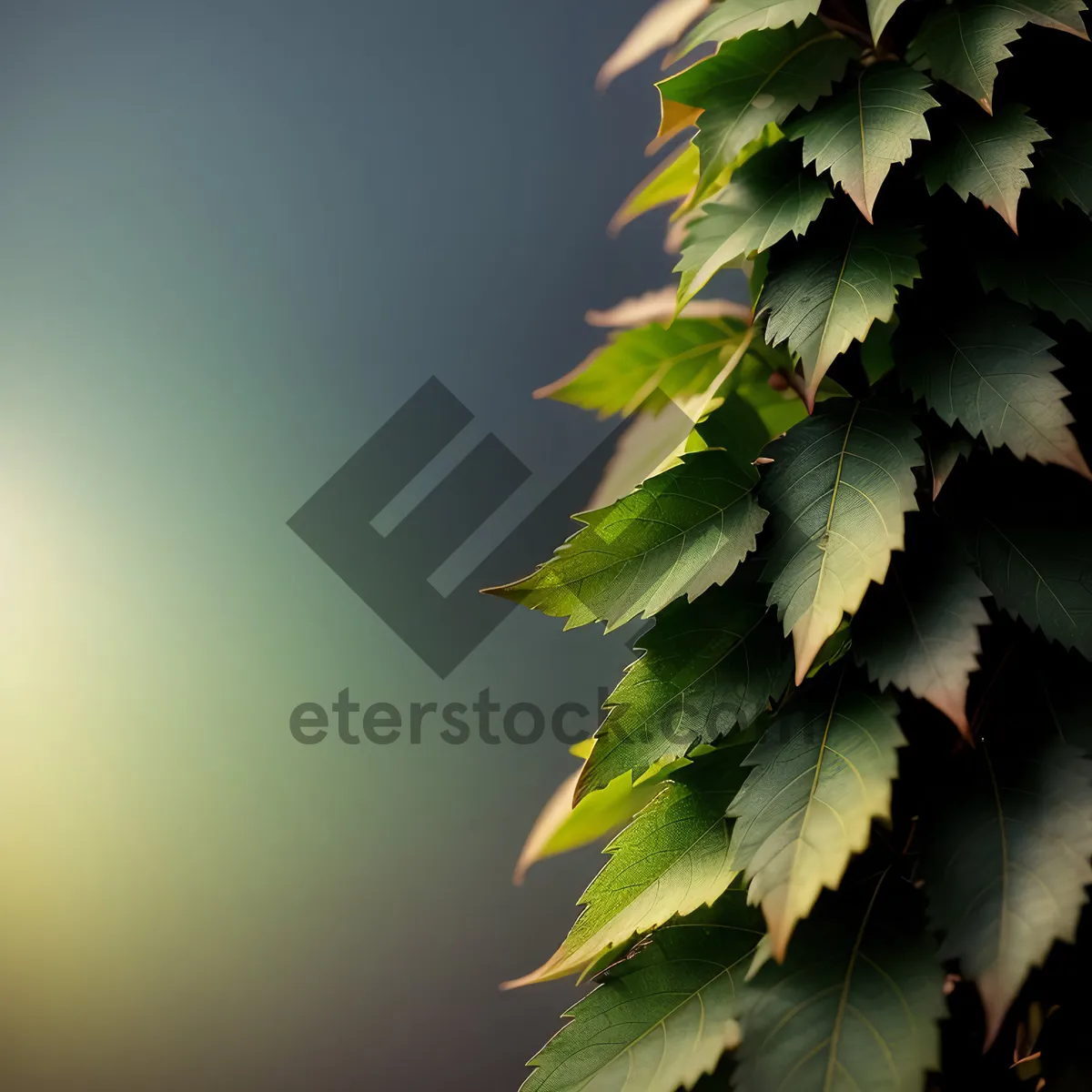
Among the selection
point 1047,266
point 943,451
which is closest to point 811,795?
point 943,451

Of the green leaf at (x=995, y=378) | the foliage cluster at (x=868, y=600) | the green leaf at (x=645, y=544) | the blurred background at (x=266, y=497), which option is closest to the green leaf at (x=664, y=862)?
the foliage cluster at (x=868, y=600)

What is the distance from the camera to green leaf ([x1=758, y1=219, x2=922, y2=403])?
42cm

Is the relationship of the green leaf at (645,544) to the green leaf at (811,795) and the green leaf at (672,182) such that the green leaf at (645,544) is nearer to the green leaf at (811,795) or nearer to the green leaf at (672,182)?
the green leaf at (811,795)

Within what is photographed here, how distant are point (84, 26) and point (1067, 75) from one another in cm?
124

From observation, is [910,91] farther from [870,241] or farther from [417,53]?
[417,53]

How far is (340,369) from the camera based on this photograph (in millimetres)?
1123

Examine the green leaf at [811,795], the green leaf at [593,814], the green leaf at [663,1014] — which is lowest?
the green leaf at [663,1014]

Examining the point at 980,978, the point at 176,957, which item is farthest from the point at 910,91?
the point at 176,957

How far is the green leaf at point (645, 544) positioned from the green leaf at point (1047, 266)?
0.16m

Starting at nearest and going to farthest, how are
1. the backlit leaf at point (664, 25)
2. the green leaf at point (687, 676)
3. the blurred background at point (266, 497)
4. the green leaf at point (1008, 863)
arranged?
the green leaf at point (1008, 863), the green leaf at point (687, 676), the backlit leaf at point (664, 25), the blurred background at point (266, 497)

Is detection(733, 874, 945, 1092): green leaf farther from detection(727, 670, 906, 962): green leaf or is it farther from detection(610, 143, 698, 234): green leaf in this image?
detection(610, 143, 698, 234): green leaf

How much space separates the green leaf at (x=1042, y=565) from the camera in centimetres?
40

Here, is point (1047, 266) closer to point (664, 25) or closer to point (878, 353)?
point (878, 353)

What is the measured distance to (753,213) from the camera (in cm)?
47
